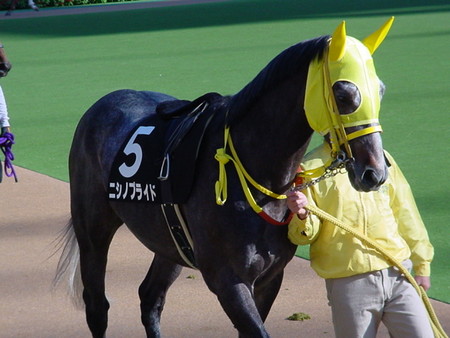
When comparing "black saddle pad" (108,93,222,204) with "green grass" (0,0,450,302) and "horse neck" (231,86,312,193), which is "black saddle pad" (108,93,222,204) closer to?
"horse neck" (231,86,312,193)

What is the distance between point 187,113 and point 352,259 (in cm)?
A: 110

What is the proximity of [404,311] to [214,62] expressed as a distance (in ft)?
39.1

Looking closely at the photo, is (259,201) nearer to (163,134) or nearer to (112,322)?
(163,134)

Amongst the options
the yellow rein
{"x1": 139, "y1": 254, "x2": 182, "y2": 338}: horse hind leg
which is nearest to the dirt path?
{"x1": 139, "y1": 254, "x2": 182, "y2": 338}: horse hind leg

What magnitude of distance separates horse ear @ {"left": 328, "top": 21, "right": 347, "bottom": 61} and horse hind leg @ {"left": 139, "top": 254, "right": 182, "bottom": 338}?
191 cm

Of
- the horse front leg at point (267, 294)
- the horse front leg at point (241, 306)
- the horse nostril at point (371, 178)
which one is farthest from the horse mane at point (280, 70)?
the horse front leg at point (267, 294)

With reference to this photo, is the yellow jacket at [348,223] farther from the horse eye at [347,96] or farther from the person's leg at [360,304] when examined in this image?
the horse eye at [347,96]

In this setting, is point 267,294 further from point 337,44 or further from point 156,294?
point 337,44

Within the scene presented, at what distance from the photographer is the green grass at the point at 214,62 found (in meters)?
9.09

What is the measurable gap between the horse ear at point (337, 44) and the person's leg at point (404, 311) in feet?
3.16

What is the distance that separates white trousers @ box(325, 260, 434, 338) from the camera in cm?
373

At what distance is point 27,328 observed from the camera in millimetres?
5316

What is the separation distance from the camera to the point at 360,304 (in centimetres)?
374

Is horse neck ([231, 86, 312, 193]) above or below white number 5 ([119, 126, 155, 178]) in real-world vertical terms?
above
